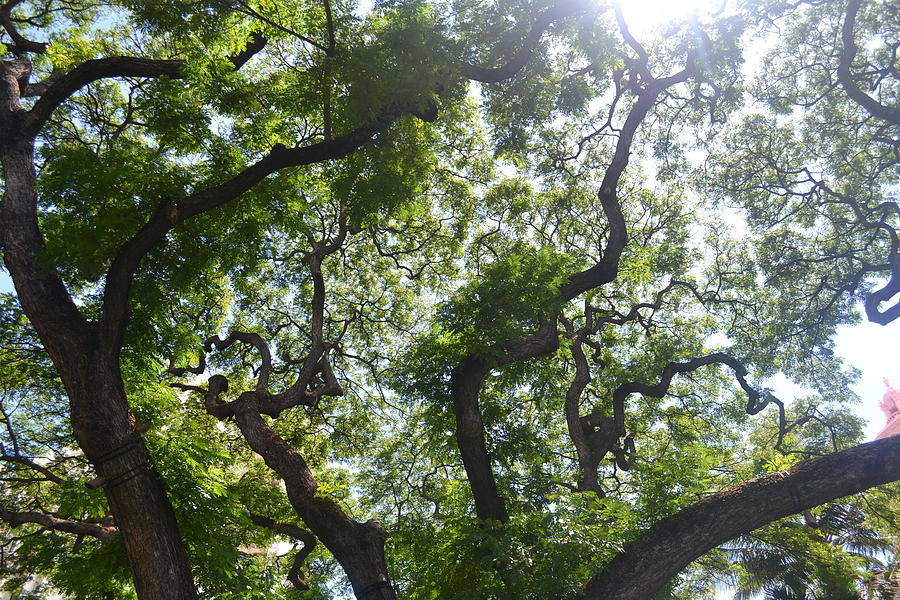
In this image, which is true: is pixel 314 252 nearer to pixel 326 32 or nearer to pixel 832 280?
pixel 326 32

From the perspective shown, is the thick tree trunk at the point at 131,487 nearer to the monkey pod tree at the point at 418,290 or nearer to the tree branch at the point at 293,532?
the monkey pod tree at the point at 418,290

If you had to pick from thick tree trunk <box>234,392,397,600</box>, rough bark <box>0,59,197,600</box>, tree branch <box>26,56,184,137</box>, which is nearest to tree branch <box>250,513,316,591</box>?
thick tree trunk <box>234,392,397,600</box>

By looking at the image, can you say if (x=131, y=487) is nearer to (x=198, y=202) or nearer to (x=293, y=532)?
(x=198, y=202)

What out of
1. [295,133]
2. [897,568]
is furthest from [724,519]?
[295,133]

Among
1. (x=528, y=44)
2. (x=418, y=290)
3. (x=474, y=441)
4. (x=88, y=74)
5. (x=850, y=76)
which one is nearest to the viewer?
(x=88, y=74)

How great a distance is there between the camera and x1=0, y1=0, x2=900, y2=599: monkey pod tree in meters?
6.11

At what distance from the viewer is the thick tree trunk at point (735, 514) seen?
207 inches

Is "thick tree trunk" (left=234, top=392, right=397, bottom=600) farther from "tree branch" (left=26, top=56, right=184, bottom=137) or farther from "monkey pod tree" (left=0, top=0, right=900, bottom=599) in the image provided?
"tree branch" (left=26, top=56, right=184, bottom=137)

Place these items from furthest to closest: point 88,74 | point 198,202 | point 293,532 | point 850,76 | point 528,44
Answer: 1. point 850,76
2. point 293,532
3. point 528,44
4. point 88,74
5. point 198,202

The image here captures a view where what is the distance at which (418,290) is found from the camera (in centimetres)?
1341

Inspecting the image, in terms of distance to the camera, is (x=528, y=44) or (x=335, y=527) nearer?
(x=335, y=527)

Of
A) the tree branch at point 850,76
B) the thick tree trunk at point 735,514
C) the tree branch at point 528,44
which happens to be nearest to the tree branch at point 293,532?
the thick tree trunk at point 735,514

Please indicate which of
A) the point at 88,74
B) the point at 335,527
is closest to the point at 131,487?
the point at 335,527

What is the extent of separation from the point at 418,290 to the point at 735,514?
9070mm
